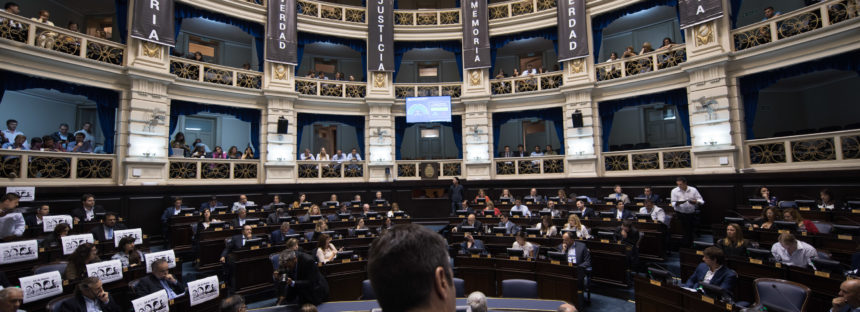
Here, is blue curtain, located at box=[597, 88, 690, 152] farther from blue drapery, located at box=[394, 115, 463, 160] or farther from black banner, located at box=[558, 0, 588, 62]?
blue drapery, located at box=[394, 115, 463, 160]

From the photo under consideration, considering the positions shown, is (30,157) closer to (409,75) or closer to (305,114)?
(305,114)

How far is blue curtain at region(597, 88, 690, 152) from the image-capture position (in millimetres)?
14523

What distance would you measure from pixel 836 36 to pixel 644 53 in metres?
5.48

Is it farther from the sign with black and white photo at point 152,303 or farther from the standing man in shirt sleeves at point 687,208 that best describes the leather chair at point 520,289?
the standing man in shirt sleeves at point 687,208

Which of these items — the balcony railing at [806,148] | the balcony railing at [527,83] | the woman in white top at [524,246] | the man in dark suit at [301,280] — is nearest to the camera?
the man in dark suit at [301,280]

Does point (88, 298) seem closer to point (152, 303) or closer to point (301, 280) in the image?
point (152, 303)

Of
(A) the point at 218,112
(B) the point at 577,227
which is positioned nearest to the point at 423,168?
(A) the point at 218,112

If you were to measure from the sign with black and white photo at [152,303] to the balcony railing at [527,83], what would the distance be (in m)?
15.4

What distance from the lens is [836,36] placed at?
10.9 m

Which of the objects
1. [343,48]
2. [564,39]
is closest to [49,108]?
[343,48]

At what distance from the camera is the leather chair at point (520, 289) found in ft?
21.4

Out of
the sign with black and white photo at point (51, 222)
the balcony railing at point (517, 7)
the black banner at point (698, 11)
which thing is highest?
the balcony railing at point (517, 7)

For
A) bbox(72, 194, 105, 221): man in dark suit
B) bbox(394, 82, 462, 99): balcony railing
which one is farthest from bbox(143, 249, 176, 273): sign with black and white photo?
bbox(394, 82, 462, 99): balcony railing

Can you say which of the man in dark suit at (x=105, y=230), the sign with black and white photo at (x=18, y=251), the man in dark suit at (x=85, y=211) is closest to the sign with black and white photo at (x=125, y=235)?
the man in dark suit at (x=105, y=230)
